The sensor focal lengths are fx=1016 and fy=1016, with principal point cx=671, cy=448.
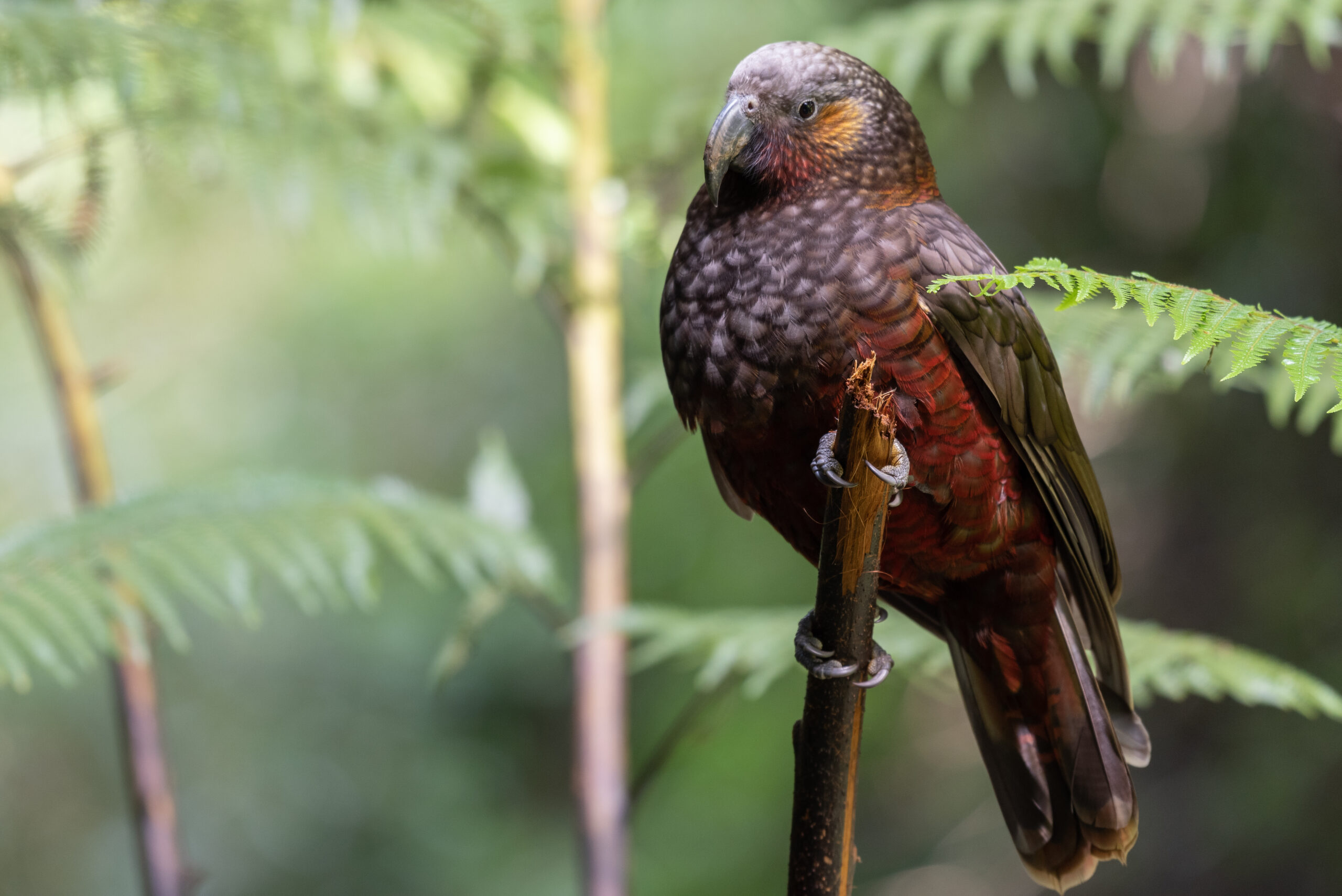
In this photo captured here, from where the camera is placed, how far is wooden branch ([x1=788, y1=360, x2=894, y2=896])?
27.3 inches

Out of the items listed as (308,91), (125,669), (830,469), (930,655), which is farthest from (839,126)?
(125,669)

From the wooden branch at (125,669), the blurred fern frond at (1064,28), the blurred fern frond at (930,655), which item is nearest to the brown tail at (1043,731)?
the blurred fern frond at (930,655)

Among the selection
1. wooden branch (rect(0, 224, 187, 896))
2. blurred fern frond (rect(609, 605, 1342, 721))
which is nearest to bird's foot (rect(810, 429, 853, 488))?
blurred fern frond (rect(609, 605, 1342, 721))

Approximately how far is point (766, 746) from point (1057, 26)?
2.19 m

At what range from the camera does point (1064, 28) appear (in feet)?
3.98

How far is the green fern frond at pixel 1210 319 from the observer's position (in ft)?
1.74

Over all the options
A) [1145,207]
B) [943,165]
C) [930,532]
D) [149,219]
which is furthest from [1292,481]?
[149,219]

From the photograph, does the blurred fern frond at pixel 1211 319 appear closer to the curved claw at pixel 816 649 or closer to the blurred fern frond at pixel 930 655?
the curved claw at pixel 816 649

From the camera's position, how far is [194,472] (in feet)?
11.0

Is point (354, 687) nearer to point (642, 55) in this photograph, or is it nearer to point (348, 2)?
point (642, 55)

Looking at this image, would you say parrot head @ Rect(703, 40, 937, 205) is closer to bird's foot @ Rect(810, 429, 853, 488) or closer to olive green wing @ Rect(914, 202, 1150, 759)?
olive green wing @ Rect(914, 202, 1150, 759)

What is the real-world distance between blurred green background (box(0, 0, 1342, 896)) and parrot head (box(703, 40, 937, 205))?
833 mm

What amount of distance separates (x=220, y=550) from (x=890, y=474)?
0.74 meters

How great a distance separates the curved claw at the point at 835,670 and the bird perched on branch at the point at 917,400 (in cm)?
1
